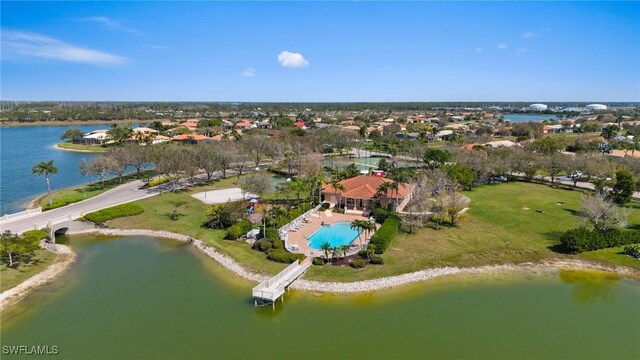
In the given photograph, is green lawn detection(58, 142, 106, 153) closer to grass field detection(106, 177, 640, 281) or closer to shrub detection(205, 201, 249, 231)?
grass field detection(106, 177, 640, 281)

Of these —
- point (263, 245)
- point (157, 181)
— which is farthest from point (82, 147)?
point (263, 245)

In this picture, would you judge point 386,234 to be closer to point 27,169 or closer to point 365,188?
point 365,188

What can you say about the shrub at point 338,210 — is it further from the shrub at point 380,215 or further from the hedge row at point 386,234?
the hedge row at point 386,234

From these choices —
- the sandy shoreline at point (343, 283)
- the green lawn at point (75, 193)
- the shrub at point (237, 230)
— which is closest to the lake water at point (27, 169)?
the green lawn at point (75, 193)

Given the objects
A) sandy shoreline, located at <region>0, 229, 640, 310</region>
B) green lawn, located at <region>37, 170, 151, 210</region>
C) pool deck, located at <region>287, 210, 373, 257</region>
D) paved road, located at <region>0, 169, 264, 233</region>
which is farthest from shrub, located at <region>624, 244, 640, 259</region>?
green lawn, located at <region>37, 170, 151, 210</region>

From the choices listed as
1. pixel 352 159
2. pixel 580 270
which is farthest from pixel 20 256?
pixel 352 159

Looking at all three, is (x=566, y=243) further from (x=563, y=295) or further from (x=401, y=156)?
(x=401, y=156)
